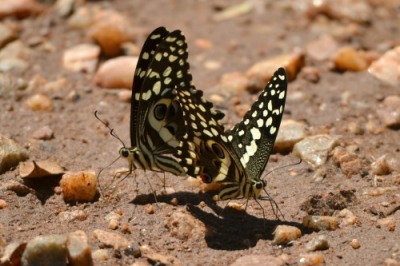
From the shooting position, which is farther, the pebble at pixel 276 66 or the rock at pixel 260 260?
A: the pebble at pixel 276 66

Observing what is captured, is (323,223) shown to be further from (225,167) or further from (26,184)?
(26,184)

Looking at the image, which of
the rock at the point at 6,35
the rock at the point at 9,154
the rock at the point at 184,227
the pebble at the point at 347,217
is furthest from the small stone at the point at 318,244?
the rock at the point at 6,35

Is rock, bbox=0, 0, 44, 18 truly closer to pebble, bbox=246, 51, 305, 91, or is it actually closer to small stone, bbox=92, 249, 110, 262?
pebble, bbox=246, 51, 305, 91

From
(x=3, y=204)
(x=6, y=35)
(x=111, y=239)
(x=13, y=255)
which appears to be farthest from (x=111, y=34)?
(x=13, y=255)

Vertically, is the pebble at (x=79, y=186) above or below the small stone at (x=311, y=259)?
below

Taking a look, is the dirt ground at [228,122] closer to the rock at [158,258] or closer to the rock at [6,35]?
the rock at [158,258]
